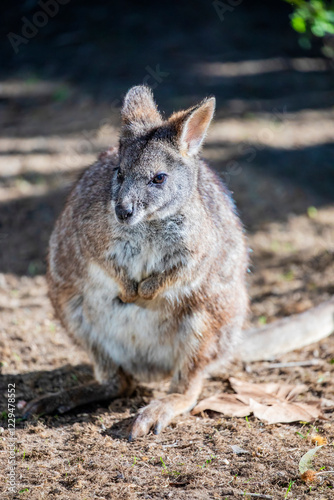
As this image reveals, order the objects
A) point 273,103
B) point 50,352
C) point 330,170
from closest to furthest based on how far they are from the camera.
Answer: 1. point 50,352
2. point 330,170
3. point 273,103

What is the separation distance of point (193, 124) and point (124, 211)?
0.80m

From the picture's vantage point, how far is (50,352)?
523 cm

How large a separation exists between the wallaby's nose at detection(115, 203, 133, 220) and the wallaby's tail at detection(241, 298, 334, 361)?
1.86 meters

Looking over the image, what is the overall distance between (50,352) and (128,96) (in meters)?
2.28

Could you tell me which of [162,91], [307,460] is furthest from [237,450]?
[162,91]

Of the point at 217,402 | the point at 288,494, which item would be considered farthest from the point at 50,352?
the point at 288,494

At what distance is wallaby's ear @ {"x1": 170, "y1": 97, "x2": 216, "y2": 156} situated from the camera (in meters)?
3.82

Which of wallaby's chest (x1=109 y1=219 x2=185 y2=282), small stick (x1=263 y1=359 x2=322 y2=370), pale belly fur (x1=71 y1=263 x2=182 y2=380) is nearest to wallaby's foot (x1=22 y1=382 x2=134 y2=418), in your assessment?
pale belly fur (x1=71 y1=263 x2=182 y2=380)

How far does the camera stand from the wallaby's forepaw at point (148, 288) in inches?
160

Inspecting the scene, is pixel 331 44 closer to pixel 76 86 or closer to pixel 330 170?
pixel 330 170

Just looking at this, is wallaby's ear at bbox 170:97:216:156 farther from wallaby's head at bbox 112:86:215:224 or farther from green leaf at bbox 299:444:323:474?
green leaf at bbox 299:444:323:474

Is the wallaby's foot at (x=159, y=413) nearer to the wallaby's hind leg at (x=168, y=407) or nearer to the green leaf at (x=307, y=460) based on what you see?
the wallaby's hind leg at (x=168, y=407)

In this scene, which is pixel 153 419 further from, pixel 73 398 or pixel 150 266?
pixel 150 266

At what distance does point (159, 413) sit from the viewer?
4.02m
